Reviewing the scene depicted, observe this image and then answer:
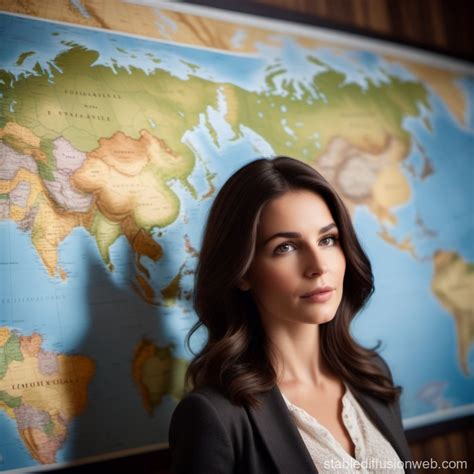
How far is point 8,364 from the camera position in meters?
1.35

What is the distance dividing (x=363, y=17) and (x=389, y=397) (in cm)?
156

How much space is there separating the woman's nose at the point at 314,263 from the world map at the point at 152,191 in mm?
432

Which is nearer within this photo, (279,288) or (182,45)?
(279,288)

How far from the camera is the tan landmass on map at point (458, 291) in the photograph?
2.16 meters

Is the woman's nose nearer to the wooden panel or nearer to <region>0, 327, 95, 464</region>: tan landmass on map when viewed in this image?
<region>0, 327, 95, 464</region>: tan landmass on map

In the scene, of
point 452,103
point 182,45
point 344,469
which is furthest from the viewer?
point 452,103

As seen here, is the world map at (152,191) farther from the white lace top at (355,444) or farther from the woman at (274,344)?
the white lace top at (355,444)

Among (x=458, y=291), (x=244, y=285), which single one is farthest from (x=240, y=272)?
(x=458, y=291)

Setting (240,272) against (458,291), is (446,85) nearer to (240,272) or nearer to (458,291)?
(458,291)

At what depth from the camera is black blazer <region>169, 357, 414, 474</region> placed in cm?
124

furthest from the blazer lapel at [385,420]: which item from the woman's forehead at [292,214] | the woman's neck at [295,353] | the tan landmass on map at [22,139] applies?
the tan landmass on map at [22,139]

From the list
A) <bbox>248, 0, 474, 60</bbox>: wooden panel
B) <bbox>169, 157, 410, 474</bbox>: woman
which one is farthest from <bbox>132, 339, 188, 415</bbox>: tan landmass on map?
<bbox>248, 0, 474, 60</bbox>: wooden panel

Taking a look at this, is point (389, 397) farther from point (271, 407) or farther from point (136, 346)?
point (136, 346)

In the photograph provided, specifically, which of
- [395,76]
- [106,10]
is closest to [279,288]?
[106,10]
